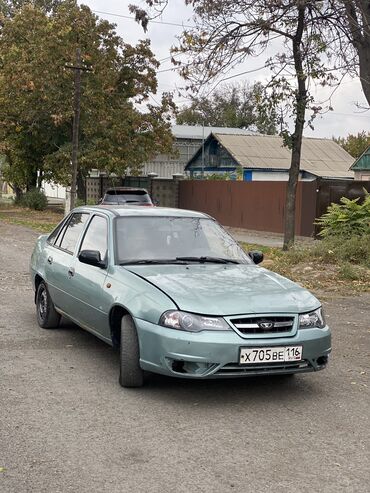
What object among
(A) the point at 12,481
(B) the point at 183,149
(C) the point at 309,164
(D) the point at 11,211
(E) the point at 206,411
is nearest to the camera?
(A) the point at 12,481

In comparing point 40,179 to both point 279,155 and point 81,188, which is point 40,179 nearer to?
point 81,188

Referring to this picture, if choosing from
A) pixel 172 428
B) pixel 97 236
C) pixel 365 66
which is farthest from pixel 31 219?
pixel 172 428

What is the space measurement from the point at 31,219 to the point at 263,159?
22169mm

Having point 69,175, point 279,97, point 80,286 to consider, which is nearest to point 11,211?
point 69,175

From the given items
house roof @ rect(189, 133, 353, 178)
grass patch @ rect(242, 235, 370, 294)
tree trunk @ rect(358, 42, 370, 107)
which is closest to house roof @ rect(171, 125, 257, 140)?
house roof @ rect(189, 133, 353, 178)

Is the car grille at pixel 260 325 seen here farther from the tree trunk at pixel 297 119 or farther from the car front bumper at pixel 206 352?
the tree trunk at pixel 297 119

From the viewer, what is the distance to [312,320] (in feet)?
17.6

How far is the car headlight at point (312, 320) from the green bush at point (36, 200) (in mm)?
31283

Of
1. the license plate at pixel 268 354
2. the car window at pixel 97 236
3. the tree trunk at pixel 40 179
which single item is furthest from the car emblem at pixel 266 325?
the tree trunk at pixel 40 179

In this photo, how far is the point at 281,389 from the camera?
5590mm

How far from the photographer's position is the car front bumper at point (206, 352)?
4.91 metres

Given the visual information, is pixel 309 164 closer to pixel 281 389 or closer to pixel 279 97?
pixel 279 97

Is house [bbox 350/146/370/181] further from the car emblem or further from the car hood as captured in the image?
the car emblem

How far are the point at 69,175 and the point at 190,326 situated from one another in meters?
26.2
